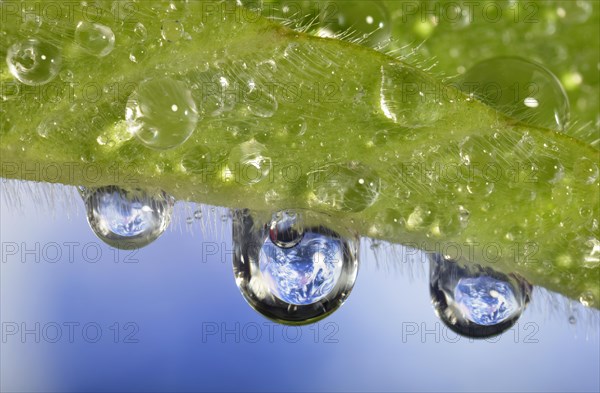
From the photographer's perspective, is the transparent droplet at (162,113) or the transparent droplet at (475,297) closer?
the transparent droplet at (162,113)

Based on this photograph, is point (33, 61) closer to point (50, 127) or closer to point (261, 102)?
point (50, 127)

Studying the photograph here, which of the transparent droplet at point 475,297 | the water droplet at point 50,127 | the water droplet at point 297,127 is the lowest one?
the transparent droplet at point 475,297

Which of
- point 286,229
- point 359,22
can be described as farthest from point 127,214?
point 359,22

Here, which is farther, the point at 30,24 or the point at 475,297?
the point at 475,297

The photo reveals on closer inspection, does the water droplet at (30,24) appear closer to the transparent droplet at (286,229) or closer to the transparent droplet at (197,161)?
the transparent droplet at (197,161)

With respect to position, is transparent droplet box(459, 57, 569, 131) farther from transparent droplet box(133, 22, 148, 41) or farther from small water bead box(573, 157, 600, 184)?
transparent droplet box(133, 22, 148, 41)

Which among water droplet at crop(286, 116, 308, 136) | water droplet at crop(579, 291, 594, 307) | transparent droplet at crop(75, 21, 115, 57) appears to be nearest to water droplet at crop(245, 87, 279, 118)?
water droplet at crop(286, 116, 308, 136)

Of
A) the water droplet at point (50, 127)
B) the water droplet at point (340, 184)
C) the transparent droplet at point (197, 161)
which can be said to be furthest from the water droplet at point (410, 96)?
the water droplet at point (50, 127)
